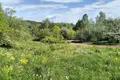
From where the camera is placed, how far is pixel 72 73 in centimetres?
773

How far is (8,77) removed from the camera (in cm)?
569

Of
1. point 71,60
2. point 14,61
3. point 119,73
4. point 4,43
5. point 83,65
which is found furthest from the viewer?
point 4,43

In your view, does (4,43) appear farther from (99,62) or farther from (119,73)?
(119,73)

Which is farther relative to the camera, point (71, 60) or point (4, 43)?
point (4, 43)

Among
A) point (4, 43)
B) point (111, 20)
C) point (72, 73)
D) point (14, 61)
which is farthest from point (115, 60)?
point (111, 20)

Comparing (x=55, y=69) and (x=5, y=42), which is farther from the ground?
(x=55, y=69)

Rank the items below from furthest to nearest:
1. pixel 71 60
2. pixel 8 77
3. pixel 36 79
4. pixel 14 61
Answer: pixel 71 60
pixel 14 61
pixel 36 79
pixel 8 77

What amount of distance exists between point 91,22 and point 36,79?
206 feet

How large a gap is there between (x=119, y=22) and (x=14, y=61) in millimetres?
45307

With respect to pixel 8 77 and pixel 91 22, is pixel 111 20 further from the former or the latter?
pixel 8 77

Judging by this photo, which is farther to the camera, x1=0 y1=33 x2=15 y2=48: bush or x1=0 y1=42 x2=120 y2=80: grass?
x1=0 y1=33 x2=15 y2=48: bush

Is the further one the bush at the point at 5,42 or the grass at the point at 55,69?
the bush at the point at 5,42

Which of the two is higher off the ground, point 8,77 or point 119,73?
point 8,77

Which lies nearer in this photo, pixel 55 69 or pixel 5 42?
pixel 55 69
